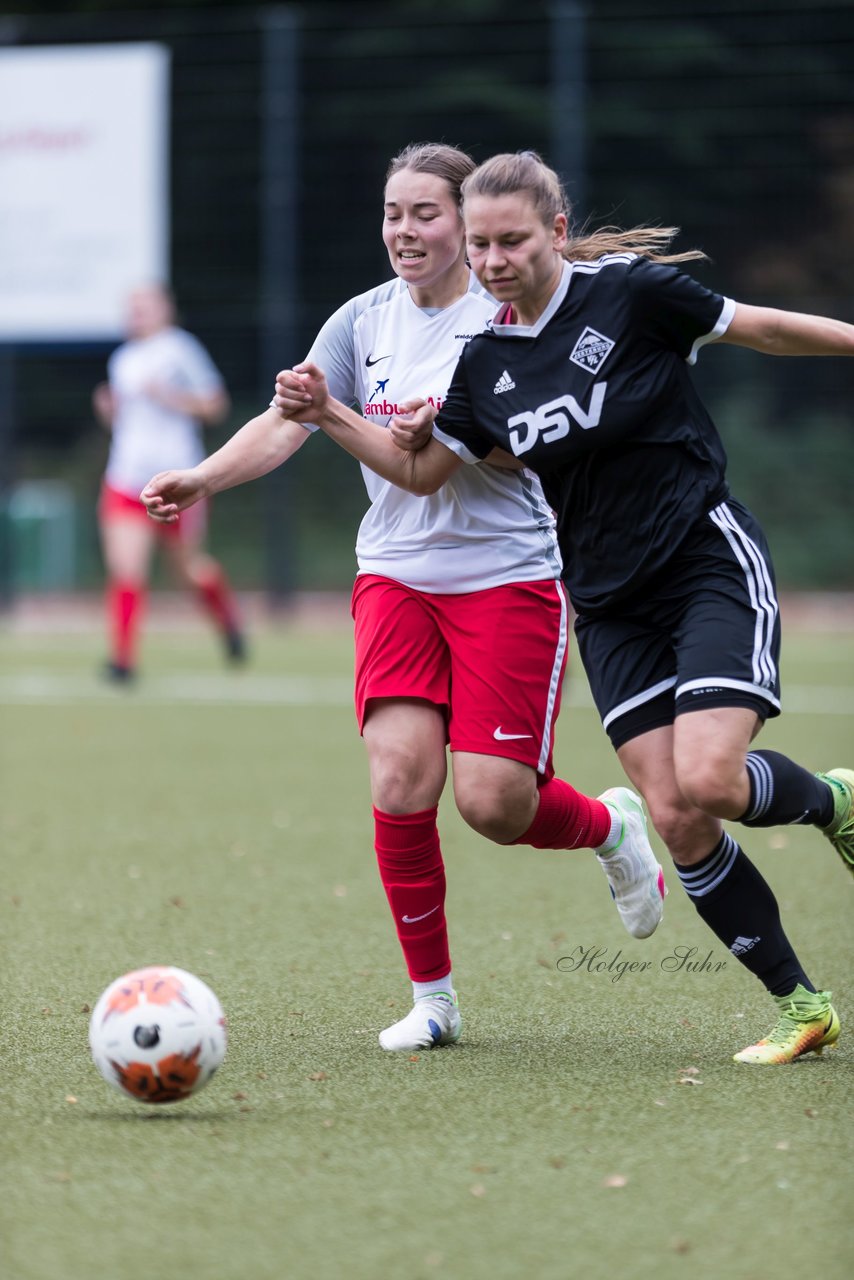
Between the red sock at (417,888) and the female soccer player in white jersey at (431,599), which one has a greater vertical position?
the female soccer player in white jersey at (431,599)

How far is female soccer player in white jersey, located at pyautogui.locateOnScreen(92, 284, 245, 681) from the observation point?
11406mm

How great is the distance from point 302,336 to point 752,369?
14.4 ft

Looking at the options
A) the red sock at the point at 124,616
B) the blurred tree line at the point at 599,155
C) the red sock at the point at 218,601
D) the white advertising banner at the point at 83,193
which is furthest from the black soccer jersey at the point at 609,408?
the white advertising banner at the point at 83,193

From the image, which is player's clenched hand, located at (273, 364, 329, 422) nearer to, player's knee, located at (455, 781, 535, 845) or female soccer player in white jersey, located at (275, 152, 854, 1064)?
female soccer player in white jersey, located at (275, 152, 854, 1064)

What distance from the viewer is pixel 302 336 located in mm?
18609

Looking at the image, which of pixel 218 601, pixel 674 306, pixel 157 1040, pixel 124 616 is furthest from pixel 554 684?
pixel 218 601

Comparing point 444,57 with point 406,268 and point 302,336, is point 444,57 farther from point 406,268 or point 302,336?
point 406,268

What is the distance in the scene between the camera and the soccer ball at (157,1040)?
343cm

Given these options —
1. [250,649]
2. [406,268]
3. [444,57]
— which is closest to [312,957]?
[406,268]

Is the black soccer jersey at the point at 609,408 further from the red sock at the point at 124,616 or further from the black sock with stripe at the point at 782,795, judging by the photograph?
the red sock at the point at 124,616

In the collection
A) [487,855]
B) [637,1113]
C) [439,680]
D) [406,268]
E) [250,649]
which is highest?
[406,268]

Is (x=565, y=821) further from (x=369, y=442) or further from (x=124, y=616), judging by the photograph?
(x=124, y=616)

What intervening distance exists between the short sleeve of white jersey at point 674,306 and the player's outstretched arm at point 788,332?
3cm

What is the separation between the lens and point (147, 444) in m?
11.9
